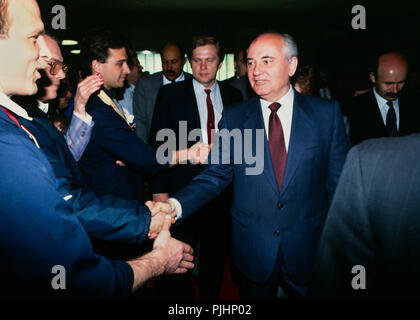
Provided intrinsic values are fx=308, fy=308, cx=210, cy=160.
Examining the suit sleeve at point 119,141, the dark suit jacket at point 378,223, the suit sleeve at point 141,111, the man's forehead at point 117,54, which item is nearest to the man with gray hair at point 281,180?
the suit sleeve at point 119,141

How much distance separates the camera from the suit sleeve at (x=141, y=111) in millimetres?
3818

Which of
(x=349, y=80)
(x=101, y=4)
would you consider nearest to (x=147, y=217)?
(x=101, y=4)

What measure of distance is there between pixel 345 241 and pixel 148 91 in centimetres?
346

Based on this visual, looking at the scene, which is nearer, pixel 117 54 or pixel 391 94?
pixel 117 54

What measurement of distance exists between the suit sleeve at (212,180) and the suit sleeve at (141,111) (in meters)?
2.00

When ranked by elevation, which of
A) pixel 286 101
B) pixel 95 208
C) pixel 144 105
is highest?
pixel 144 105

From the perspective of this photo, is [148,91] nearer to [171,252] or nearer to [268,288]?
[171,252]

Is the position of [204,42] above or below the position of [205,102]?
above

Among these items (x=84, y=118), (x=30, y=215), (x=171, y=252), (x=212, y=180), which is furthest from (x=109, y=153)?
(x=30, y=215)

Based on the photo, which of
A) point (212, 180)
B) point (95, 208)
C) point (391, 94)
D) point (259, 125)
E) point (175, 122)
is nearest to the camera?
point (95, 208)

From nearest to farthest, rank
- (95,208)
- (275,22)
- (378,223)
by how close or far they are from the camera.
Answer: (378,223) → (95,208) → (275,22)

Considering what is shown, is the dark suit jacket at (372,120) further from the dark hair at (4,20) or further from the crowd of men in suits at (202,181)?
the dark hair at (4,20)

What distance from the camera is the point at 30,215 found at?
0.79m

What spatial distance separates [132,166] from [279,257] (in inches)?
47.6
